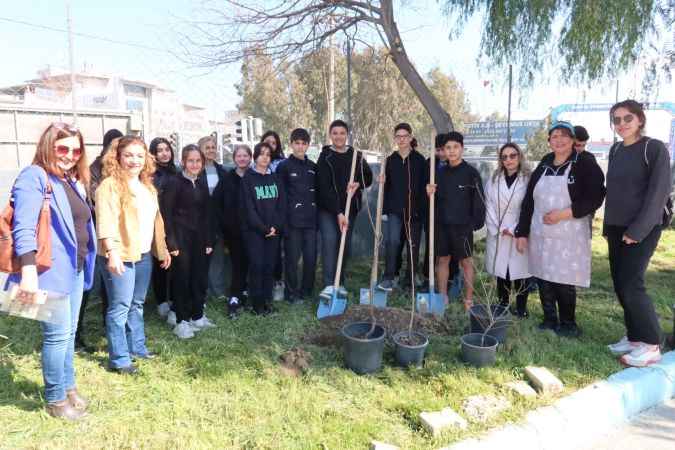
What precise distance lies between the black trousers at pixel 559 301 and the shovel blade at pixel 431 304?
898mm

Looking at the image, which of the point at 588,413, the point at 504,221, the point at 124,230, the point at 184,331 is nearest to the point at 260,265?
the point at 184,331

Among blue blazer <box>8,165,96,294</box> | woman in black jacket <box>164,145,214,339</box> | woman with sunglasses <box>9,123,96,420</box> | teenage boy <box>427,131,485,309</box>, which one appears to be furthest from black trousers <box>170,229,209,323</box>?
teenage boy <box>427,131,485,309</box>

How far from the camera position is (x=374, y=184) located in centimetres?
676

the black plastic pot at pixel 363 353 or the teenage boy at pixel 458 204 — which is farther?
the teenage boy at pixel 458 204

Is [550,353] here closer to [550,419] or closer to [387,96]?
[550,419]

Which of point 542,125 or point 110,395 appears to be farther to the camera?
point 542,125

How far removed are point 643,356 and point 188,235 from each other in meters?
3.58

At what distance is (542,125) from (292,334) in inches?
1088

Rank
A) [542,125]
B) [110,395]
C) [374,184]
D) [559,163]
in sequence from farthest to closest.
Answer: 1. [542,125]
2. [374,184]
3. [559,163]
4. [110,395]

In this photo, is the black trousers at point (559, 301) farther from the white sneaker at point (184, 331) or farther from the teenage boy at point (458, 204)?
the white sneaker at point (184, 331)

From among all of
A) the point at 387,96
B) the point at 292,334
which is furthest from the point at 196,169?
the point at 387,96

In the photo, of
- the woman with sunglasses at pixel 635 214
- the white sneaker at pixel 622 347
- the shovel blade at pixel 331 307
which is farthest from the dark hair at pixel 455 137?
the white sneaker at pixel 622 347

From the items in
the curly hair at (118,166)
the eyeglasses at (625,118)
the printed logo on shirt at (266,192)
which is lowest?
the printed logo on shirt at (266,192)

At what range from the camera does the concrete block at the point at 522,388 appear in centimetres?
310
